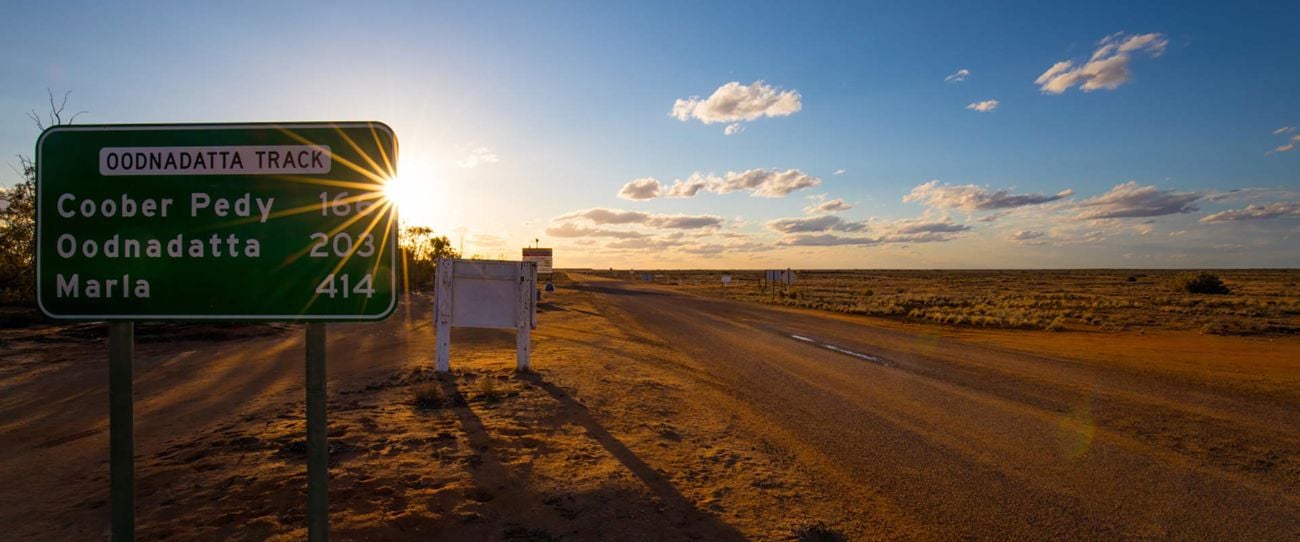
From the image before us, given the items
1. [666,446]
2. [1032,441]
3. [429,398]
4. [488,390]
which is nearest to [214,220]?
[666,446]

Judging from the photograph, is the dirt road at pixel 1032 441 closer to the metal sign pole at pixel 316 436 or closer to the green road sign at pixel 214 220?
the metal sign pole at pixel 316 436

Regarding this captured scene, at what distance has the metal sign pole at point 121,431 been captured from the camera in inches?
99.3

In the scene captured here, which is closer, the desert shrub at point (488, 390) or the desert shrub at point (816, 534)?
the desert shrub at point (816, 534)

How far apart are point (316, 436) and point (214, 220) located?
1.03 m

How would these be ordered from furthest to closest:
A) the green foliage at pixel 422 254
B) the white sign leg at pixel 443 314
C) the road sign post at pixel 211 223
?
the green foliage at pixel 422 254 < the white sign leg at pixel 443 314 < the road sign post at pixel 211 223

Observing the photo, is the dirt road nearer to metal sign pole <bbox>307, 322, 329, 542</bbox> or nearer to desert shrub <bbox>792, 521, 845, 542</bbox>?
desert shrub <bbox>792, 521, 845, 542</bbox>

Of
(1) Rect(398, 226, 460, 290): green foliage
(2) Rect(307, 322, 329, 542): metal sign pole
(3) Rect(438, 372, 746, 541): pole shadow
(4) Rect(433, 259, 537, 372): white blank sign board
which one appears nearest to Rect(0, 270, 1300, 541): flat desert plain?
(3) Rect(438, 372, 746, 541): pole shadow

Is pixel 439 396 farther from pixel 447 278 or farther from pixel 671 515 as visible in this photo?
pixel 671 515

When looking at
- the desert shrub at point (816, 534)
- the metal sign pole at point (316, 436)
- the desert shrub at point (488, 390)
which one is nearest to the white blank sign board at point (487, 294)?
the desert shrub at point (488, 390)

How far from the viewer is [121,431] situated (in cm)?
256

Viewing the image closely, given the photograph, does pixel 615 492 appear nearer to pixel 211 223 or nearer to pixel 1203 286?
pixel 211 223

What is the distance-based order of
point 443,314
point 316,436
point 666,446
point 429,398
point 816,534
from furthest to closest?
1. point 443,314
2. point 429,398
3. point 666,446
4. point 816,534
5. point 316,436

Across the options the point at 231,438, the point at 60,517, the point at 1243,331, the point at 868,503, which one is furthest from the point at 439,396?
the point at 1243,331

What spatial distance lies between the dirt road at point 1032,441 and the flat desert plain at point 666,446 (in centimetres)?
4
